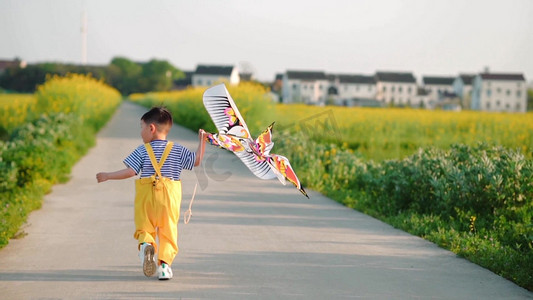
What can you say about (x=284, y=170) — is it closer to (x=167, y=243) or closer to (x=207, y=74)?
(x=167, y=243)

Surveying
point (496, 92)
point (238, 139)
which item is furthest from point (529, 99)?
point (238, 139)

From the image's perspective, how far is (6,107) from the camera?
2522 cm

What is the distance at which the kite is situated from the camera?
4777 mm

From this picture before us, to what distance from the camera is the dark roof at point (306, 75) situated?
4584 inches

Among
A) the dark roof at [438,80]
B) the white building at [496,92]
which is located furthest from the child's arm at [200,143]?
the dark roof at [438,80]

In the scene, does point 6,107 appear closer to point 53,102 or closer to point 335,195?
point 53,102

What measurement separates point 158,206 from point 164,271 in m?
0.53

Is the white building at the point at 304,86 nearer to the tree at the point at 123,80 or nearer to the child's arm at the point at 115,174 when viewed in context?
the tree at the point at 123,80

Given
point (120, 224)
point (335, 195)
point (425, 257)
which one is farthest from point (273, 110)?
point (425, 257)

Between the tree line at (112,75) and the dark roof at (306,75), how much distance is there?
21294mm

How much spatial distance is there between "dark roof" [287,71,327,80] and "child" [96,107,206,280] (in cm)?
11076

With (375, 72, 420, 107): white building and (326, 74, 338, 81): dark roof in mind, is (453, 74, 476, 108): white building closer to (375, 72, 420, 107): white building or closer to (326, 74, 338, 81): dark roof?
(375, 72, 420, 107): white building

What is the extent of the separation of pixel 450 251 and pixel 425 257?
1.39 ft

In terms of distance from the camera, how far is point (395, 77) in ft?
393
